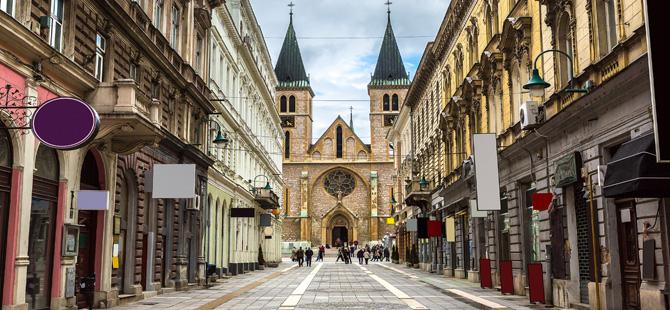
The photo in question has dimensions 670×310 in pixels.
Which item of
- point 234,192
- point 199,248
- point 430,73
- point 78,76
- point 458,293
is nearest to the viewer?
point 78,76

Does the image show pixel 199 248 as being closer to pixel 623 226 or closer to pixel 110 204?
pixel 110 204

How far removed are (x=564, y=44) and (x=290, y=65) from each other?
83595mm

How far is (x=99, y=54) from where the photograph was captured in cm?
1664

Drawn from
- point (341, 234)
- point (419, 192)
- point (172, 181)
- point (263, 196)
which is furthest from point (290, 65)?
point (172, 181)

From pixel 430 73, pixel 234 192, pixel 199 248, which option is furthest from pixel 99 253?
Result: pixel 430 73

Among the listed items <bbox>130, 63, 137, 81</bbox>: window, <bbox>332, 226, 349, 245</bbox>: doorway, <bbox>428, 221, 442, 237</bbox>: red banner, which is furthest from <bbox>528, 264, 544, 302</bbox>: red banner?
<bbox>332, 226, 349, 245</bbox>: doorway

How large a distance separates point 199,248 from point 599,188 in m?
16.9

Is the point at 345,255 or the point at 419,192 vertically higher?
the point at 419,192

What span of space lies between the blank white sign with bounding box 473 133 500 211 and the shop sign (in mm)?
2681

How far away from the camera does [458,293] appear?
20969 mm

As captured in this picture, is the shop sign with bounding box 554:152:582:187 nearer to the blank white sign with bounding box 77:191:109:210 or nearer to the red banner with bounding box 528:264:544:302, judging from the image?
the red banner with bounding box 528:264:544:302

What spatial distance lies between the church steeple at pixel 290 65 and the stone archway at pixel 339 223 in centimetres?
1884

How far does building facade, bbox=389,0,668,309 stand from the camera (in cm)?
1227

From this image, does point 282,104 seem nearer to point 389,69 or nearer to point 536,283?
point 389,69
